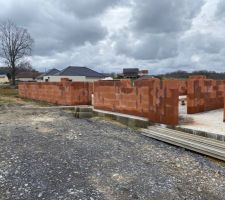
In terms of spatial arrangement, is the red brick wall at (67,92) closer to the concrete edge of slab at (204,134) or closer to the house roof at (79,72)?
the concrete edge of slab at (204,134)

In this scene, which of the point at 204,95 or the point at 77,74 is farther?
the point at 77,74

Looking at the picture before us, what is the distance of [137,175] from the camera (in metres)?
5.88

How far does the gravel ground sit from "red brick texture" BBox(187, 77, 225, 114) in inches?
164

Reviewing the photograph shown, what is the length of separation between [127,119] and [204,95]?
13.2 feet

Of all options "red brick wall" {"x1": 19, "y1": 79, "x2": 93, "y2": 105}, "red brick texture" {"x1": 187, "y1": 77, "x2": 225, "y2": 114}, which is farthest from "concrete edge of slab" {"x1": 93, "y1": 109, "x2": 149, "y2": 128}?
"red brick wall" {"x1": 19, "y1": 79, "x2": 93, "y2": 105}

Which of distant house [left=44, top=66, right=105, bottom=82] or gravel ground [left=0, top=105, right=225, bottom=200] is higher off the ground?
distant house [left=44, top=66, right=105, bottom=82]

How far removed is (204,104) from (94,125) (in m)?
5.19

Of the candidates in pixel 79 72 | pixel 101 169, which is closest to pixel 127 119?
pixel 101 169

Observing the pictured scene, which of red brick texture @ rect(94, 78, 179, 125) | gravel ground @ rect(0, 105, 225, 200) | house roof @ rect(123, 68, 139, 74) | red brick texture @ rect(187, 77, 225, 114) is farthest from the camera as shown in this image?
house roof @ rect(123, 68, 139, 74)

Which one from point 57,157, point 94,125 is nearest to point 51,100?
point 94,125

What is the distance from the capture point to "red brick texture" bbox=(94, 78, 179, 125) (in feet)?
31.8

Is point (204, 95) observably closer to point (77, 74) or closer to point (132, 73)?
point (132, 73)

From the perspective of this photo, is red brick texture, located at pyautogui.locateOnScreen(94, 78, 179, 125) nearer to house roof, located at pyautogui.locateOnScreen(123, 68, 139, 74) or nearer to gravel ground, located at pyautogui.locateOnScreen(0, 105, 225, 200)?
gravel ground, located at pyautogui.locateOnScreen(0, 105, 225, 200)

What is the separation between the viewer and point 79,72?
171 ft
